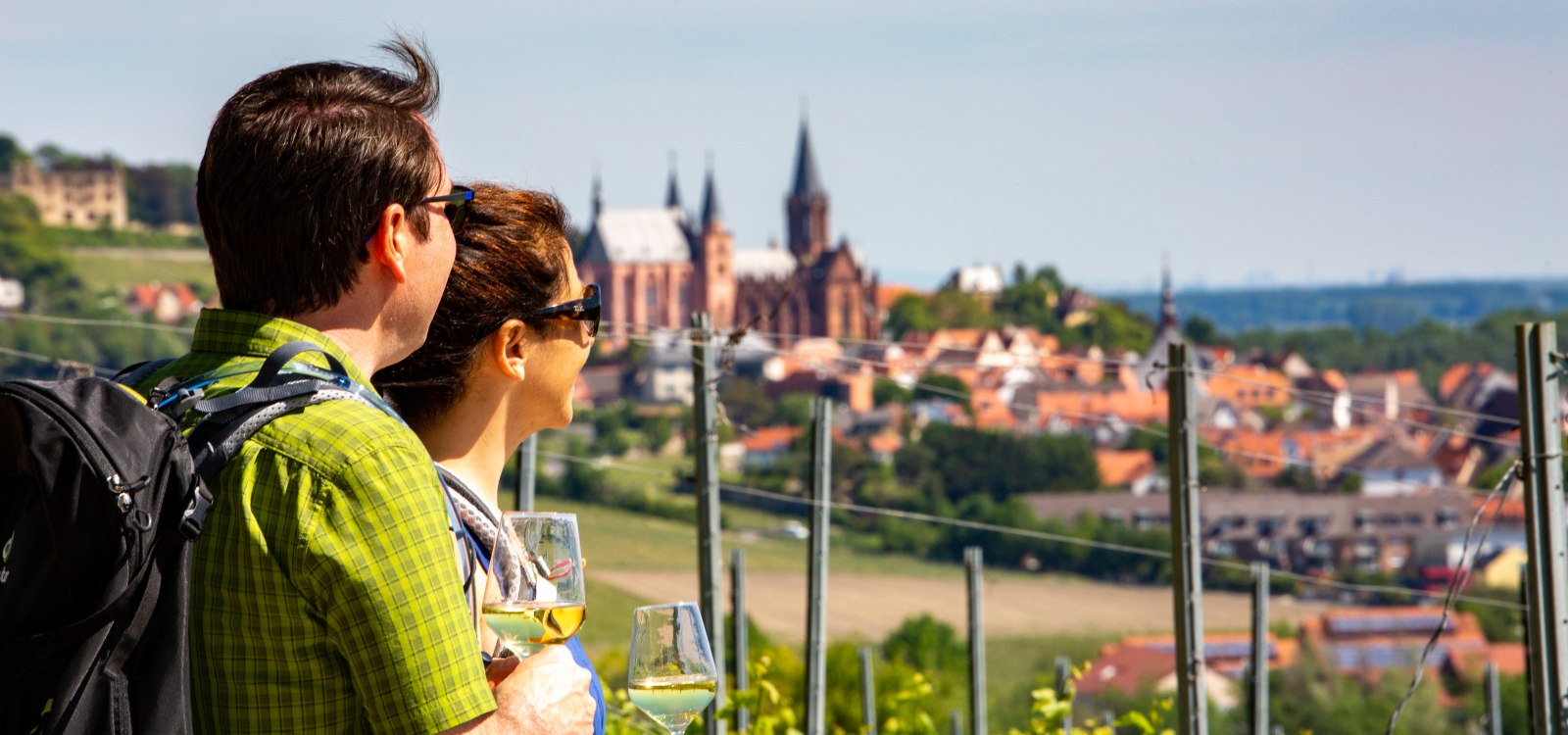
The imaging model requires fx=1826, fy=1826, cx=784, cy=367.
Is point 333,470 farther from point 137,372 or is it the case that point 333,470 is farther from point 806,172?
point 806,172

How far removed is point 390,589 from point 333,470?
8 centimetres

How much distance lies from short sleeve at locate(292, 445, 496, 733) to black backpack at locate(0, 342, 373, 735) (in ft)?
0.26

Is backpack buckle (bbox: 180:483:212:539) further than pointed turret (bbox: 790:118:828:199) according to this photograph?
No

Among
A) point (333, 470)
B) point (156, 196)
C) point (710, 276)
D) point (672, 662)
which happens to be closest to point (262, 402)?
point (333, 470)

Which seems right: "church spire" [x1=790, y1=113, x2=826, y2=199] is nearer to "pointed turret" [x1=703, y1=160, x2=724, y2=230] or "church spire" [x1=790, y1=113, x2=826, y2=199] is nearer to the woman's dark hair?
"pointed turret" [x1=703, y1=160, x2=724, y2=230]

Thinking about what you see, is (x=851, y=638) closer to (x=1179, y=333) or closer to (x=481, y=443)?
(x=481, y=443)

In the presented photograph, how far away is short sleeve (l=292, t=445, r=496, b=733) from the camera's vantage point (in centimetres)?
111

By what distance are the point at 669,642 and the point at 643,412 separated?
82334 mm

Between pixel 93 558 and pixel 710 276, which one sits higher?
pixel 710 276

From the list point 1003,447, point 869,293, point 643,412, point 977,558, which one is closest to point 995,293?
point 869,293

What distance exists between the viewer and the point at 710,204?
107m

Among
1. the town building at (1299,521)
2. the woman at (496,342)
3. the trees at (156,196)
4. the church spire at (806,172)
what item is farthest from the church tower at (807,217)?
the woman at (496,342)

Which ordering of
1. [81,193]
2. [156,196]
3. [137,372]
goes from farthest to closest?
[156,196] → [81,193] → [137,372]

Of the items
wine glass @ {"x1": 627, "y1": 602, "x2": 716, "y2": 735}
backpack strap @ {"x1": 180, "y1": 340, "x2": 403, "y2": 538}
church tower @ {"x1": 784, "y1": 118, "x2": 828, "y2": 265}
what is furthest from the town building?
backpack strap @ {"x1": 180, "y1": 340, "x2": 403, "y2": 538}
